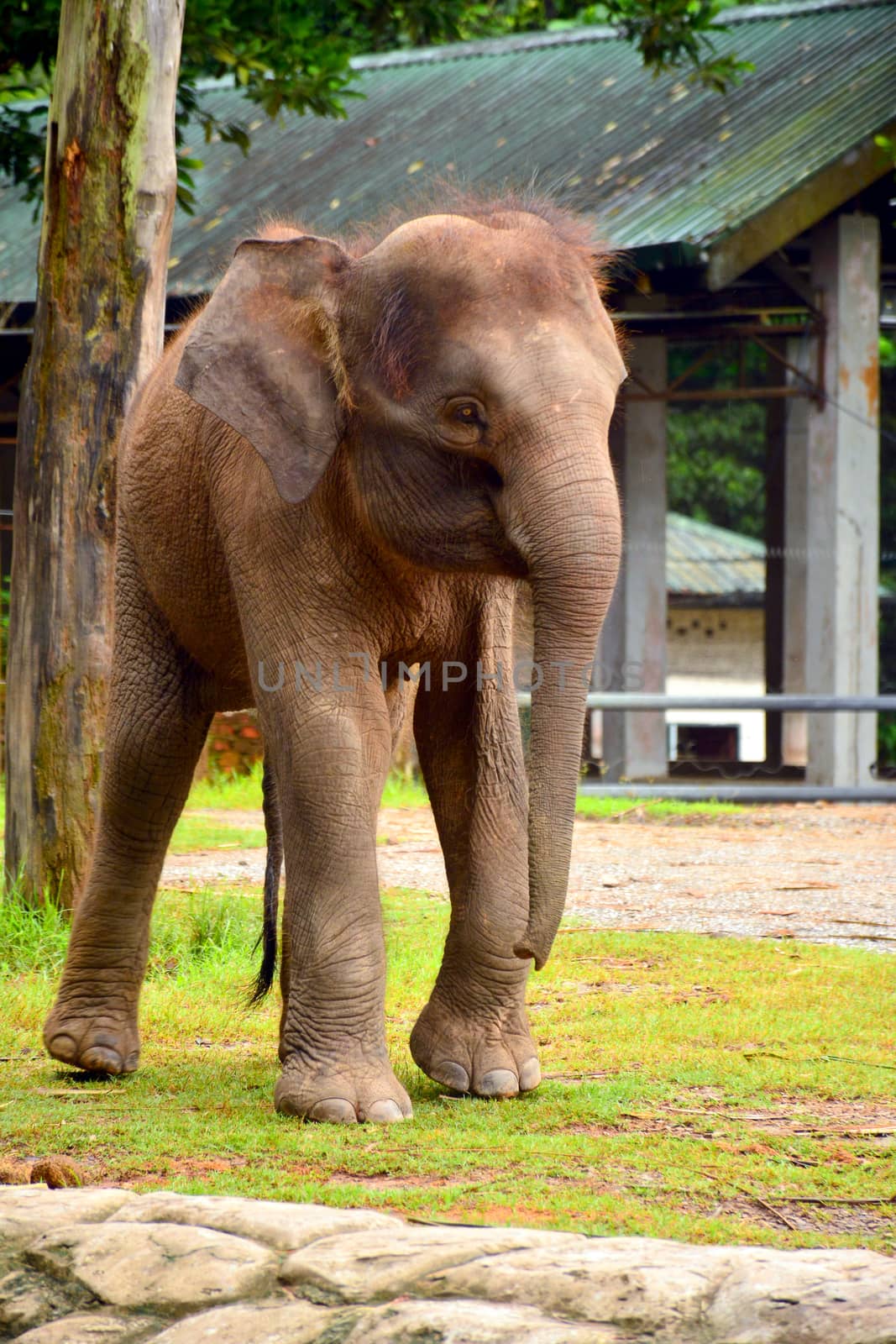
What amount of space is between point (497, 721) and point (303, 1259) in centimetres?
208

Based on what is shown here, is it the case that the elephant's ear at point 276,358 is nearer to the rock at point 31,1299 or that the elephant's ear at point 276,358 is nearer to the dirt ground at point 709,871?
the rock at point 31,1299

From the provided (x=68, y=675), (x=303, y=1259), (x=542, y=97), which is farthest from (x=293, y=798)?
(x=542, y=97)

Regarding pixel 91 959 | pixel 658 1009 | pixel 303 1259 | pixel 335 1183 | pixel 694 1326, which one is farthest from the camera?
pixel 658 1009

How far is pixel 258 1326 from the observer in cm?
292

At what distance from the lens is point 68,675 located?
279 inches

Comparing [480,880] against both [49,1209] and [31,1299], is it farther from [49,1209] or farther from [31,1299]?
[31,1299]

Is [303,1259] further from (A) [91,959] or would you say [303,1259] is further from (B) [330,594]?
(A) [91,959]

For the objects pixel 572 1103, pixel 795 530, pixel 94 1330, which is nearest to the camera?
pixel 94 1330

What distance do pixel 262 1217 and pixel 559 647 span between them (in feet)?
4.98

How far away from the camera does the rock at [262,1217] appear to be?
3062 mm

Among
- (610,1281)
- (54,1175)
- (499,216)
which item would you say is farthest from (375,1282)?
(499,216)

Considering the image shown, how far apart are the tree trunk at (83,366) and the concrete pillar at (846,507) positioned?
880 cm

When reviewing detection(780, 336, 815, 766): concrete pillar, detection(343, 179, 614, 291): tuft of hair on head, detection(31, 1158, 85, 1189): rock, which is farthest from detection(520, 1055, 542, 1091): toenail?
detection(780, 336, 815, 766): concrete pillar

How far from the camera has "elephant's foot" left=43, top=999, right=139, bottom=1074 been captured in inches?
200
